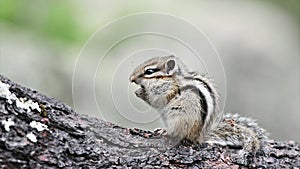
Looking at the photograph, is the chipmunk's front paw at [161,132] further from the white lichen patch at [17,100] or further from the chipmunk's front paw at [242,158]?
the white lichen patch at [17,100]

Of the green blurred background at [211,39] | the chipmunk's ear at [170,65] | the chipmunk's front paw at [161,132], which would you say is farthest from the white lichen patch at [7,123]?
the green blurred background at [211,39]

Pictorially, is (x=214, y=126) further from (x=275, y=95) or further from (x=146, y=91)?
(x=275, y=95)

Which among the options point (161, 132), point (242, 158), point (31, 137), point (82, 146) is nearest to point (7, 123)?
point (31, 137)

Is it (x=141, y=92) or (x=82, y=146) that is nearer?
(x=82, y=146)

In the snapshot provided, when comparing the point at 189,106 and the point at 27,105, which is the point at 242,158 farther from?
the point at 27,105

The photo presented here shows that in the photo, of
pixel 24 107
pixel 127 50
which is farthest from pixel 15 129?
pixel 127 50

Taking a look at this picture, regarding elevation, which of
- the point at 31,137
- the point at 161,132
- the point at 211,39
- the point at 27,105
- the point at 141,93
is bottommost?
the point at 31,137

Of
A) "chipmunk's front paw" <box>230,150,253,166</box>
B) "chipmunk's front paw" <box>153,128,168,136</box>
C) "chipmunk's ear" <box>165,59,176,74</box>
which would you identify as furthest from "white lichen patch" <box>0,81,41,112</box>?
"chipmunk's front paw" <box>230,150,253,166</box>
